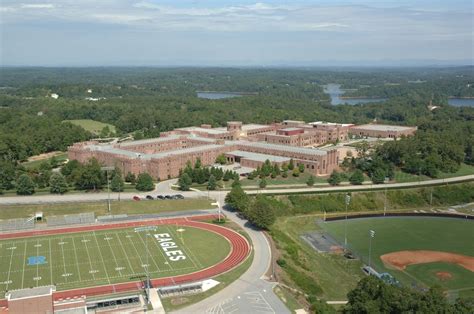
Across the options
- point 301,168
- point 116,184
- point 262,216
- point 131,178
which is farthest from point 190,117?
point 262,216

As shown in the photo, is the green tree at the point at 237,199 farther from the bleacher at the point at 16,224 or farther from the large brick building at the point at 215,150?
the bleacher at the point at 16,224

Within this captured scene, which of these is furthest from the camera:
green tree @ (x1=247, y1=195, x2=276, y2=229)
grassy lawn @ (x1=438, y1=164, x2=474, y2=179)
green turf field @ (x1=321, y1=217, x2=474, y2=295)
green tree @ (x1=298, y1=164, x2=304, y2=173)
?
grassy lawn @ (x1=438, y1=164, x2=474, y2=179)

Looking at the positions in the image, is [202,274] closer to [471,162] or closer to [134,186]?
[134,186]

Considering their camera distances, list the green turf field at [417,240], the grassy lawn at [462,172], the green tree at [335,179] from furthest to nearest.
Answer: the grassy lawn at [462,172] < the green tree at [335,179] < the green turf field at [417,240]

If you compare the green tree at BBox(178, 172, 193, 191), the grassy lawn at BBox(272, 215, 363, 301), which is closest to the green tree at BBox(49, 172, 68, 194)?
the green tree at BBox(178, 172, 193, 191)

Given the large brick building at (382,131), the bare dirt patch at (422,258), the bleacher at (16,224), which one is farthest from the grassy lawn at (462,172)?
the bleacher at (16,224)

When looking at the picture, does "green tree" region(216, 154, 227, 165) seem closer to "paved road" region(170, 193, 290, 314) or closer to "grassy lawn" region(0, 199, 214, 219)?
"grassy lawn" region(0, 199, 214, 219)

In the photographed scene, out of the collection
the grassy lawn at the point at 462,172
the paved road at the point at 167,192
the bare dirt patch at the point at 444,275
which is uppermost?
the grassy lawn at the point at 462,172
